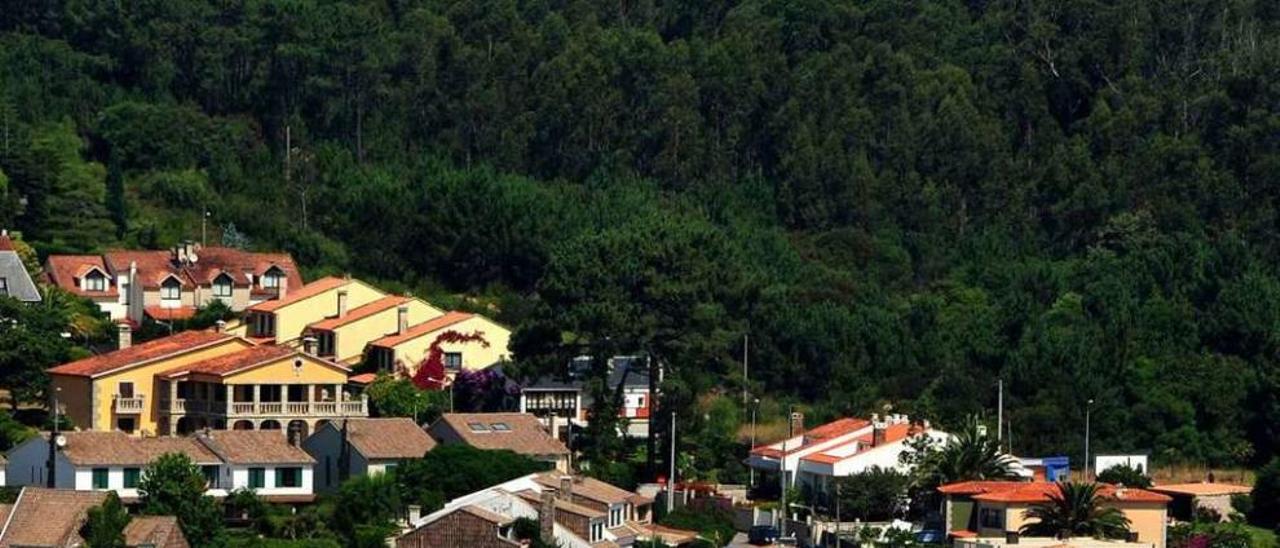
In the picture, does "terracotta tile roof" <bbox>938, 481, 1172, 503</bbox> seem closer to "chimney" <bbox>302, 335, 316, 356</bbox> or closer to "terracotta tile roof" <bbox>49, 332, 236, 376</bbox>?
Answer: "chimney" <bbox>302, 335, 316, 356</bbox>

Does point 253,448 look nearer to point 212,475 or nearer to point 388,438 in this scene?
point 212,475

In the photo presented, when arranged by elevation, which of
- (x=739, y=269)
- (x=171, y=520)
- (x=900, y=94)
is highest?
(x=900, y=94)

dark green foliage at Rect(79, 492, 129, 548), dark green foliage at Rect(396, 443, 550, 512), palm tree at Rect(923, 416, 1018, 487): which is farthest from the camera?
palm tree at Rect(923, 416, 1018, 487)

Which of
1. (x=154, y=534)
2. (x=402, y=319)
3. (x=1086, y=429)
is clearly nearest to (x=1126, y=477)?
(x=1086, y=429)

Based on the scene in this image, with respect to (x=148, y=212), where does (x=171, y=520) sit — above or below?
below

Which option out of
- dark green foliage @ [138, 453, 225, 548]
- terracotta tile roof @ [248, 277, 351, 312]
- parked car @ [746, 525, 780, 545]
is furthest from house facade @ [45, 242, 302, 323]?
parked car @ [746, 525, 780, 545]

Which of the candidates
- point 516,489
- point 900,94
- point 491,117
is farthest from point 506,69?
point 516,489

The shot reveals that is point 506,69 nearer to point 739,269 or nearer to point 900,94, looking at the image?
point 900,94
